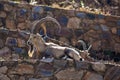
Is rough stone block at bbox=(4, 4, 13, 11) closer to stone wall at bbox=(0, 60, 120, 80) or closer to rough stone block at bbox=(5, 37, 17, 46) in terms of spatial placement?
rough stone block at bbox=(5, 37, 17, 46)

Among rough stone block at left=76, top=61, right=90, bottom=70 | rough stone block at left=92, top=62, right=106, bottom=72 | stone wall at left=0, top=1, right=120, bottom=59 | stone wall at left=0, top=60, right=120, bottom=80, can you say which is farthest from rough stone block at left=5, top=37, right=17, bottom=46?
rough stone block at left=92, top=62, right=106, bottom=72

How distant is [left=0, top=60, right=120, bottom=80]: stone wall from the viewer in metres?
6.26

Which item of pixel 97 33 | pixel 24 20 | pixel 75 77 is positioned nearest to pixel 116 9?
pixel 97 33

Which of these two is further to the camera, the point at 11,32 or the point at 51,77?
the point at 11,32

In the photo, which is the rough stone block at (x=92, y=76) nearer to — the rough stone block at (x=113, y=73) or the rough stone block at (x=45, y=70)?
the rough stone block at (x=113, y=73)

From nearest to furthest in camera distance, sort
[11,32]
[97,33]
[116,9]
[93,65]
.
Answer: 1. [93,65]
2. [11,32]
3. [97,33]
4. [116,9]

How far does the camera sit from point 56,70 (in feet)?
20.9

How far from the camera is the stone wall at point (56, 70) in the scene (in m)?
6.26

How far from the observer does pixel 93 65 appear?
6.28 m

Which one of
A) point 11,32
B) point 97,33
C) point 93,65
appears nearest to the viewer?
point 93,65

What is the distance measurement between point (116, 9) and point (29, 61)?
7.38 m

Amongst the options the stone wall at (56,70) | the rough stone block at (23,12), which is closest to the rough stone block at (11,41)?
the rough stone block at (23,12)

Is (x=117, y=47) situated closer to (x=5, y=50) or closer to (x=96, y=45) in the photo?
(x=96, y=45)

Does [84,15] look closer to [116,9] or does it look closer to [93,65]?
[116,9]
